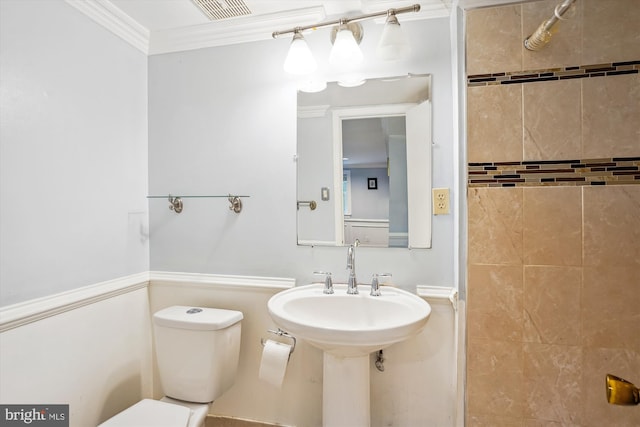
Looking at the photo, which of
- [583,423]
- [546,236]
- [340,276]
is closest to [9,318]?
[340,276]

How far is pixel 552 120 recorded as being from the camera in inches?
45.5

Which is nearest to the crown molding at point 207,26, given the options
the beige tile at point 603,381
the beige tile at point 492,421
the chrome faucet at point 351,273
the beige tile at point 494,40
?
the beige tile at point 494,40

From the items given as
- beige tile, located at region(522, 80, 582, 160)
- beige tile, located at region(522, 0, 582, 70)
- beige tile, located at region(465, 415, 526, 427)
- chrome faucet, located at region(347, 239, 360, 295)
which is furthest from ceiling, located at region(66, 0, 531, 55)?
beige tile, located at region(465, 415, 526, 427)

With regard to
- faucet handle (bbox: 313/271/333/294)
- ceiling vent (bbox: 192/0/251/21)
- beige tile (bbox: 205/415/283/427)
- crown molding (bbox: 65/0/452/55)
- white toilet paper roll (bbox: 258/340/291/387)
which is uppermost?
ceiling vent (bbox: 192/0/251/21)

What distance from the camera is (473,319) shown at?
4.02 feet

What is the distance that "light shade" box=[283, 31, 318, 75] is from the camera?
1.43 m

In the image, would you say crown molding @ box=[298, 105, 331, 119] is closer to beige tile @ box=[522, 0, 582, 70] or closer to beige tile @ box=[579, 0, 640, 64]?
beige tile @ box=[522, 0, 582, 70]

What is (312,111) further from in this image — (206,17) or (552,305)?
(552,305)

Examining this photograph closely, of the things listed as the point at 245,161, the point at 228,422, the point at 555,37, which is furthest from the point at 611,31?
the point at 228,422

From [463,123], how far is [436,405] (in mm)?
1251

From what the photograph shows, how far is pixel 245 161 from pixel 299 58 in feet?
1.87

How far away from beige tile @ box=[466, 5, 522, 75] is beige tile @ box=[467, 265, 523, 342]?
0.78 m

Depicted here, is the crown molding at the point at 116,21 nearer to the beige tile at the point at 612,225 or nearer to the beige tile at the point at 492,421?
the beige tile at the point at 612,225

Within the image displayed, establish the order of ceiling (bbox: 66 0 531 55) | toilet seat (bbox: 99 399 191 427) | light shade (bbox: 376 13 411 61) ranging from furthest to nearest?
1. ceiling (bbox: 66 0 531 55)
2. light shade (bbox: 376 13 411 61)
3. toilet seat (bbox: 99 399 191 427)
